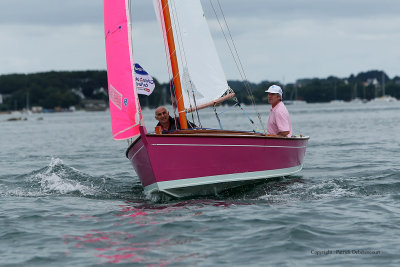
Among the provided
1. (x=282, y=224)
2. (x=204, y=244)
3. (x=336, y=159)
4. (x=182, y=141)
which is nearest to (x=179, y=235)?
(x=204, y=244)

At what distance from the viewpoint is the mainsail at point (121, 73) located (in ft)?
41.1

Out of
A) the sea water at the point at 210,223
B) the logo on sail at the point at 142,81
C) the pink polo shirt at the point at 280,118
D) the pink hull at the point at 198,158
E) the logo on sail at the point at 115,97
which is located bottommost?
the sea water at the point at 210,223

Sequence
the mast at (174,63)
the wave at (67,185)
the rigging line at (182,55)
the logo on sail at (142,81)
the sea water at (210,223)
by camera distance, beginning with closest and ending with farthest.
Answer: the sea water at (210,223) → the logo on sail at (142,81) → the mast at (174,63) → the rigging line at (182,55) → the wave at (67,185)

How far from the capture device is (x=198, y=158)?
1233cm

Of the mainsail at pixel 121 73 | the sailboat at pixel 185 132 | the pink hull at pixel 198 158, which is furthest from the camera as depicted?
the mainsail at pixel 121 73

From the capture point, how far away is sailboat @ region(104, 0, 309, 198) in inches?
480

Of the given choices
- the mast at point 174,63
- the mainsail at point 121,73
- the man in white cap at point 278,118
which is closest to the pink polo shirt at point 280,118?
the man in white cap at point 278,118

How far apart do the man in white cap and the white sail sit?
105cm

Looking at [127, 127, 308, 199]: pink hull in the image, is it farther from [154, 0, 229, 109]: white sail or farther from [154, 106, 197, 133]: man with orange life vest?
[154, 0, 229, 109]: white sail

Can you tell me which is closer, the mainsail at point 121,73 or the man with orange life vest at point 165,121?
the mainsail at point 121,73

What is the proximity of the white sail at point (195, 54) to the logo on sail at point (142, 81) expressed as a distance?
0.98m

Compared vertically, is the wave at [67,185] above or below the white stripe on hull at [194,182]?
below


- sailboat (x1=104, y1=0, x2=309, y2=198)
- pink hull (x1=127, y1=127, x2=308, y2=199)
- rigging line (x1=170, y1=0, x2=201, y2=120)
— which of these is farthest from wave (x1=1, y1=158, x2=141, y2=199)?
rigging line (x1=170, y1=0, x2=201, y2=120)

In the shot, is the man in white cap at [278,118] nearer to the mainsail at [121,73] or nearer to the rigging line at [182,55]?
the rigging line at [182,55]
